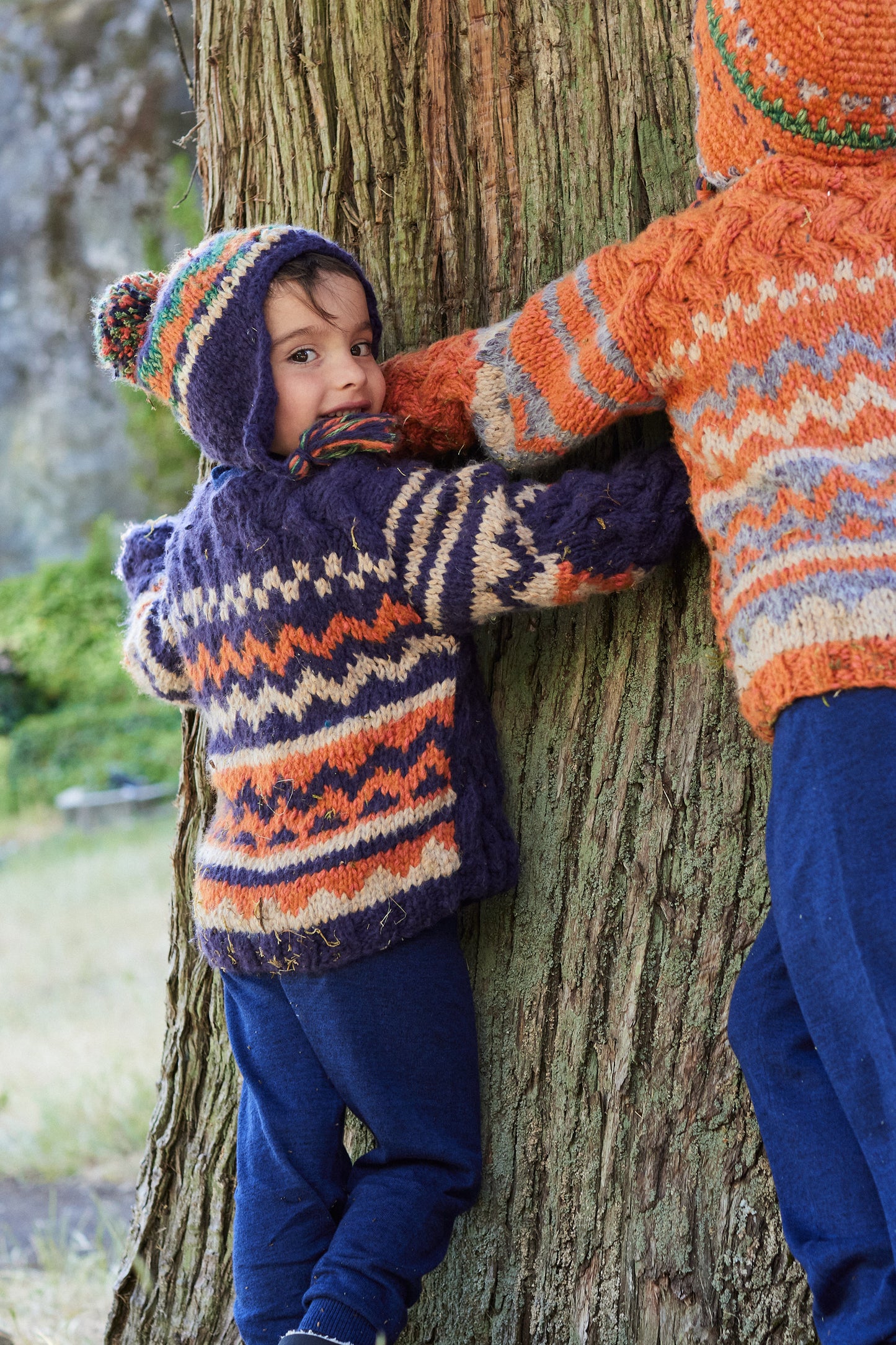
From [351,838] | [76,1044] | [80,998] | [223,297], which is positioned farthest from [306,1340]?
[80,998]

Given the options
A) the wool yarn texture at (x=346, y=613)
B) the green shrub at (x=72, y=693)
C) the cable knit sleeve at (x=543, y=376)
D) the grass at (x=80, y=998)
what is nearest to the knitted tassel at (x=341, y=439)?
the wool yarn texture at (x=346, y=613)

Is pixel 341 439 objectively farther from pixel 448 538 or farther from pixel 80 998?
pixel 80 998

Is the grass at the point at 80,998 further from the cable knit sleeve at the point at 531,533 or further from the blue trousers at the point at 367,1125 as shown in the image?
the cable knit sleeve at the point at 531,533

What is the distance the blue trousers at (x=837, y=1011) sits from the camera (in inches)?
57.4

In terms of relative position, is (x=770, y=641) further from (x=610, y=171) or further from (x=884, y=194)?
(x=610, y=171)

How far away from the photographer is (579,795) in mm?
2008

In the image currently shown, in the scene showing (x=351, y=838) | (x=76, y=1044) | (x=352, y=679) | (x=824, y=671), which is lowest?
(x=76, y=1044)

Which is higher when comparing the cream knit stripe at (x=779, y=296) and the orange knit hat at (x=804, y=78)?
the orange knit hat at (x=804, y=78)

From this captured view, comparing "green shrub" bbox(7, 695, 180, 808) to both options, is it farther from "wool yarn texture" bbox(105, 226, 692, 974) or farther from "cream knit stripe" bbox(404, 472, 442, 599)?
"cream knit stripe" bbox(404, 472, 442, 599)

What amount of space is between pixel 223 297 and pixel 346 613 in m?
0.56

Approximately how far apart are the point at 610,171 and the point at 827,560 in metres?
0.88

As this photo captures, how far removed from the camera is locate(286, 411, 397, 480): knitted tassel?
1.86 m

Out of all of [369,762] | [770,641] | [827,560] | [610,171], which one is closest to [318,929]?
[369,762]

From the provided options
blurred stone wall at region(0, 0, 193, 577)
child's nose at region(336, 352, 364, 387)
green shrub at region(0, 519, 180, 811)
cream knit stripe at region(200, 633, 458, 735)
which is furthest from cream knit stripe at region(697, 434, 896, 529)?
blurred stone wall at region(0, 0, 193, 577)
